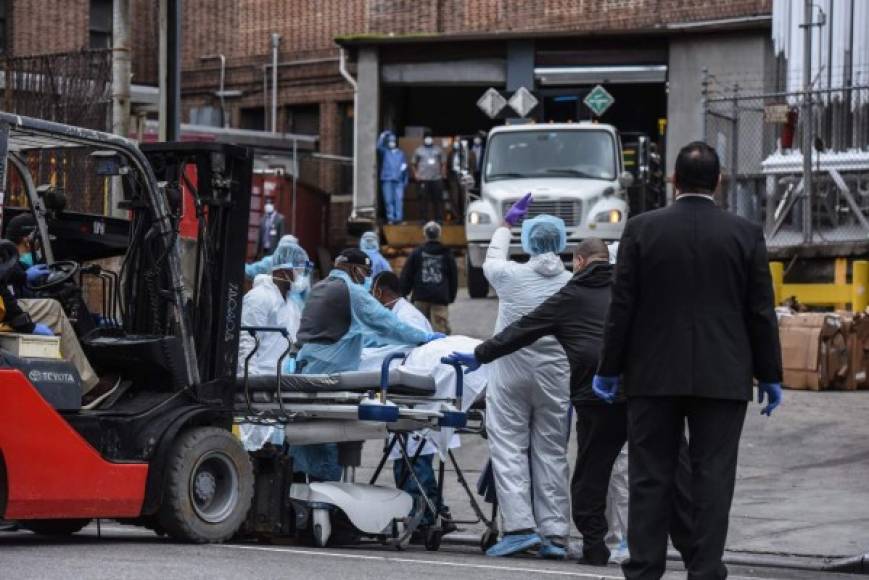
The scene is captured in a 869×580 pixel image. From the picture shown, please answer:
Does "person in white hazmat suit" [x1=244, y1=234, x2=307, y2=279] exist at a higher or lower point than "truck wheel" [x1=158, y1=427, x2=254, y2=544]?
higher

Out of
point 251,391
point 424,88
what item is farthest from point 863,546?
point 424,88

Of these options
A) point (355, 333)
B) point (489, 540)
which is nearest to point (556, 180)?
point (355, 333)

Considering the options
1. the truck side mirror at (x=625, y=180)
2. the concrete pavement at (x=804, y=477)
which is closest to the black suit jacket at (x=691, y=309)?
the concrete pavement at (x=804, y=477)

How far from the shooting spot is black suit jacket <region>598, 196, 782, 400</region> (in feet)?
27.7

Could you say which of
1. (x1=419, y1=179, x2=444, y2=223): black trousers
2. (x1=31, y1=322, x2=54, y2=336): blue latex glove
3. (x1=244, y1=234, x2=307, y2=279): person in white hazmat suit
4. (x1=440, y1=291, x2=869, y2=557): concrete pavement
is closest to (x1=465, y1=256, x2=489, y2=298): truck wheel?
(x1=419, y1=179, x2=444, y2=223): black trousers

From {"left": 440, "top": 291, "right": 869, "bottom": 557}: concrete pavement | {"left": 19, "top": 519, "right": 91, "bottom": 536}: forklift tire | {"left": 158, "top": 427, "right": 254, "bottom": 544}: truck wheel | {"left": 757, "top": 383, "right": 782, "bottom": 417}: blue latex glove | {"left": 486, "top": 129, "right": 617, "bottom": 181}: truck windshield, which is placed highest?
{"left": 486, "top": 129, "right": 617, "bottom": 181}: truck windshield

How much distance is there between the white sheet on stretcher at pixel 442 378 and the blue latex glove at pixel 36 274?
2.68 metres

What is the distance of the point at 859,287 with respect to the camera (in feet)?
73.6

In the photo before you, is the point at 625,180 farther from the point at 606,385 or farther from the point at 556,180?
the point at 606,385

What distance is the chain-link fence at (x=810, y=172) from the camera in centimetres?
2389

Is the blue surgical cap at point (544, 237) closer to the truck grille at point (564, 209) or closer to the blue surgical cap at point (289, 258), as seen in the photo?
the blue surgical cap at point (289, 258)

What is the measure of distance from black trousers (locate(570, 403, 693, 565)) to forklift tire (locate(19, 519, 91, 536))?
3004mm

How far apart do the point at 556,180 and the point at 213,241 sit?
1642 cm

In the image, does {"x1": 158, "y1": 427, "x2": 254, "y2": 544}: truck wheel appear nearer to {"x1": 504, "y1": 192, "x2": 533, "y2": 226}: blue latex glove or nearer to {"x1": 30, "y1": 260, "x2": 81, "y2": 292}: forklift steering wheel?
{"x1": 30, "y1": 260, "x2": 81, "y2": 292}: forklift steering wheel
